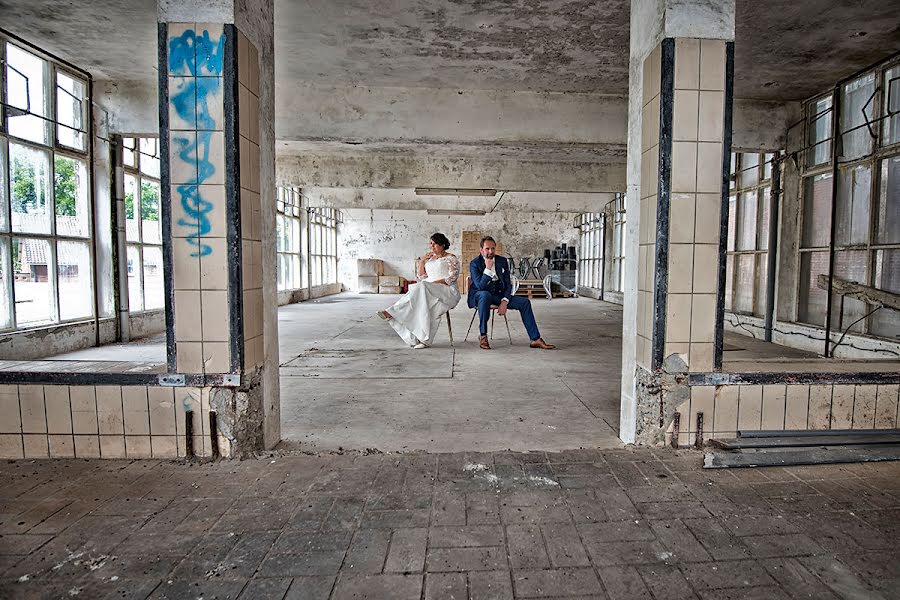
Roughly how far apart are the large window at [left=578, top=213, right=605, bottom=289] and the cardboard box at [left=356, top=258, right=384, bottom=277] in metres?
6.99

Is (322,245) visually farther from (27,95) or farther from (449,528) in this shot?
(449,528)

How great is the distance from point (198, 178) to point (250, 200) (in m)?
0.24

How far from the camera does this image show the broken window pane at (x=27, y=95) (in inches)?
187

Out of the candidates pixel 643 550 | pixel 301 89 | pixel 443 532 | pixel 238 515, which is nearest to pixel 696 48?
pixel 643 550

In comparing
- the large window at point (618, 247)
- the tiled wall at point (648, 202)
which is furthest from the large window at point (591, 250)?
the tiled wall at point (648, 202)

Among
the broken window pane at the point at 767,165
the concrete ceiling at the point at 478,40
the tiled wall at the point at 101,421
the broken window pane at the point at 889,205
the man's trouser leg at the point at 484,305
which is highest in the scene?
the concrete ceiling at the point at 478,40

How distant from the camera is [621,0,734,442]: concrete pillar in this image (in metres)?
2.37

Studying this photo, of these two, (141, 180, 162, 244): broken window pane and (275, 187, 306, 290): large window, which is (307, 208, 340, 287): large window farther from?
(141, 180, 162, 244): broken window pane

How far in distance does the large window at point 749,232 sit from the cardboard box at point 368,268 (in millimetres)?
11766

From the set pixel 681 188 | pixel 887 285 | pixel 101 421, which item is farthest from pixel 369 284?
pixel 681 188

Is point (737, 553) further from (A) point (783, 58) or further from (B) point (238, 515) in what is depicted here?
(A) point (783, 58)

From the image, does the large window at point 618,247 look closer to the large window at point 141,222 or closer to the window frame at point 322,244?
the window frame at point 322,244

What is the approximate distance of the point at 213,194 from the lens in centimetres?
226

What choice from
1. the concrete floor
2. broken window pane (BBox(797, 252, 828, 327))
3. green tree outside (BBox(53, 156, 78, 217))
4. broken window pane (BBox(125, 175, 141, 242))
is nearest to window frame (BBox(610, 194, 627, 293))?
broken window pane (BBox(797, 252, 828, 327))
